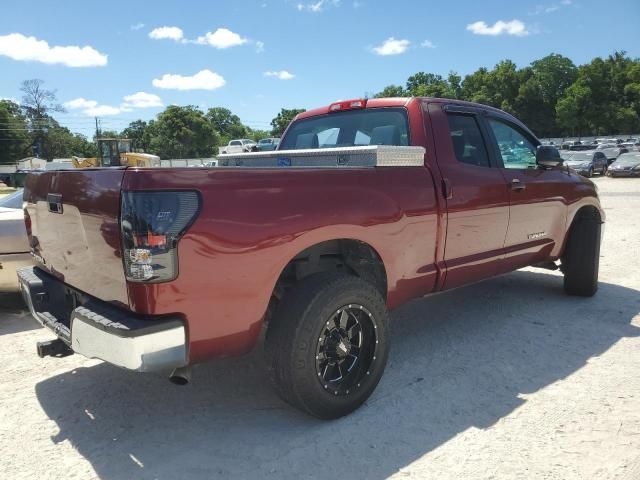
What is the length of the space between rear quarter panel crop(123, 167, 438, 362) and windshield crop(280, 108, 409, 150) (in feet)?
2.82

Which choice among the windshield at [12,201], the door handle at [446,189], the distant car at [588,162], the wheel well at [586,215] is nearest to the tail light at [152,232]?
the door handle at [446,189]

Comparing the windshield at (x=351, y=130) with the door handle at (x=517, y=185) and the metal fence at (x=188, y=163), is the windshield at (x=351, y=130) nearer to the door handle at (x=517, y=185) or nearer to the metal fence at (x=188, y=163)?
the metal fence at (x=188, y=163)

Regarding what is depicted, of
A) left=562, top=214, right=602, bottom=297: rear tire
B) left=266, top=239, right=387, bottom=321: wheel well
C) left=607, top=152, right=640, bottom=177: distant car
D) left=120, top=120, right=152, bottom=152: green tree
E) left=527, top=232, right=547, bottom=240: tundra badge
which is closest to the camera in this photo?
left=266, top=239, right=387, bottom=321: wheel well

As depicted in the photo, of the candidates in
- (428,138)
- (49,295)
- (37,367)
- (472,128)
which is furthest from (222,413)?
(472,128)

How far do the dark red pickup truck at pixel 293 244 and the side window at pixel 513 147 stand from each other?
0.11 ft

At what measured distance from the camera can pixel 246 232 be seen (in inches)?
95.3

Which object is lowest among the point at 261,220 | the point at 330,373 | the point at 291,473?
the point at 291,473

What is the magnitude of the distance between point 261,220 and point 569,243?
398 cm

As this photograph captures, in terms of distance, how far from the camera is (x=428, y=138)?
12.0 feet

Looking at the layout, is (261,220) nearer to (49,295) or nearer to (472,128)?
(49,295)

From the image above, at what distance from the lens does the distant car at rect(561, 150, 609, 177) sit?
27.8m

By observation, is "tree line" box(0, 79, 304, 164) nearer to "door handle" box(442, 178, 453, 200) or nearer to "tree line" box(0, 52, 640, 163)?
"tree line" box(0, 52, 640, 163)

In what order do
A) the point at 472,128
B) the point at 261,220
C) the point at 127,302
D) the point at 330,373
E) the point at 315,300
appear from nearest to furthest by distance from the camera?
the point at 127,302, the point at 261,220, the point at 315,300, the point at 330,373, the point at 472,128

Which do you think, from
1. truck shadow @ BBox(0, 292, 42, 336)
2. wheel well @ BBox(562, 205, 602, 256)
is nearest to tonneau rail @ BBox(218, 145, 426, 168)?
wheel well @ BBox(562, 205, 602, 256)
